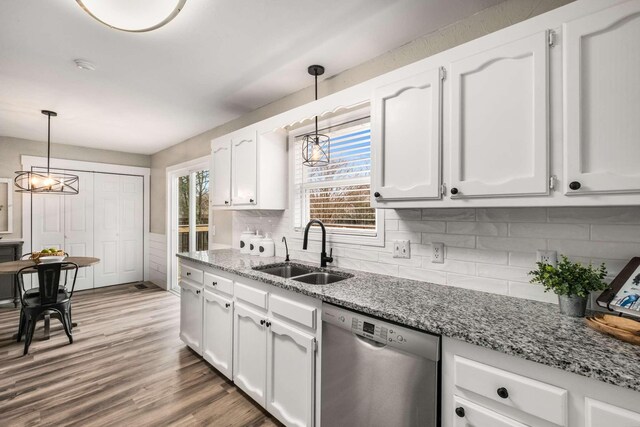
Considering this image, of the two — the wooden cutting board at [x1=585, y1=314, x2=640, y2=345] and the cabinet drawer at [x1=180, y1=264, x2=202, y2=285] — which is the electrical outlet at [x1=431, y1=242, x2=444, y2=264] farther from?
the cabinet drawer at [x1=180, y1=264, x2=202, y2=285]

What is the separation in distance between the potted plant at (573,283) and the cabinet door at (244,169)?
2.22 m

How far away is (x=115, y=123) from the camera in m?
3.92

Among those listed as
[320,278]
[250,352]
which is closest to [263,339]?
[250,352]

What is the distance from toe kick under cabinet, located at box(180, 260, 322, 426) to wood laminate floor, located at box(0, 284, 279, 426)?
0.18 m

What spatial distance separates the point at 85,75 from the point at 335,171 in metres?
2.23

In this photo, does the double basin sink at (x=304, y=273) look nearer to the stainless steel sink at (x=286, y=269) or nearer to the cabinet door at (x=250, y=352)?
the stainless steel sink at (x=286, y=269)

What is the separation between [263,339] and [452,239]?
1349 millimetres

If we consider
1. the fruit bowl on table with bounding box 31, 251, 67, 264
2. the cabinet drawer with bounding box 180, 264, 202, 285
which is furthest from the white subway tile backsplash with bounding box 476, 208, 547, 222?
the fruit bowl on table with bounding box 31, 251, 67, 264

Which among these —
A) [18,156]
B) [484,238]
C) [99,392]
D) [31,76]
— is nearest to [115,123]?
[31,76]

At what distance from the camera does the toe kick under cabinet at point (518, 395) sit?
0.88 metres

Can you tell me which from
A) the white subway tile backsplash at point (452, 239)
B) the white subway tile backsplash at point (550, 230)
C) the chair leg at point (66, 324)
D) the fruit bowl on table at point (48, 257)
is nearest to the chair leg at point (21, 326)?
the chair leg at point (66, 324)

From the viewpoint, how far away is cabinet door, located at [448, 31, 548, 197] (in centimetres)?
127

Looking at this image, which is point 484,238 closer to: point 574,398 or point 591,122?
point 591,122

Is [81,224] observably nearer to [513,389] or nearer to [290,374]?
[290,374]
